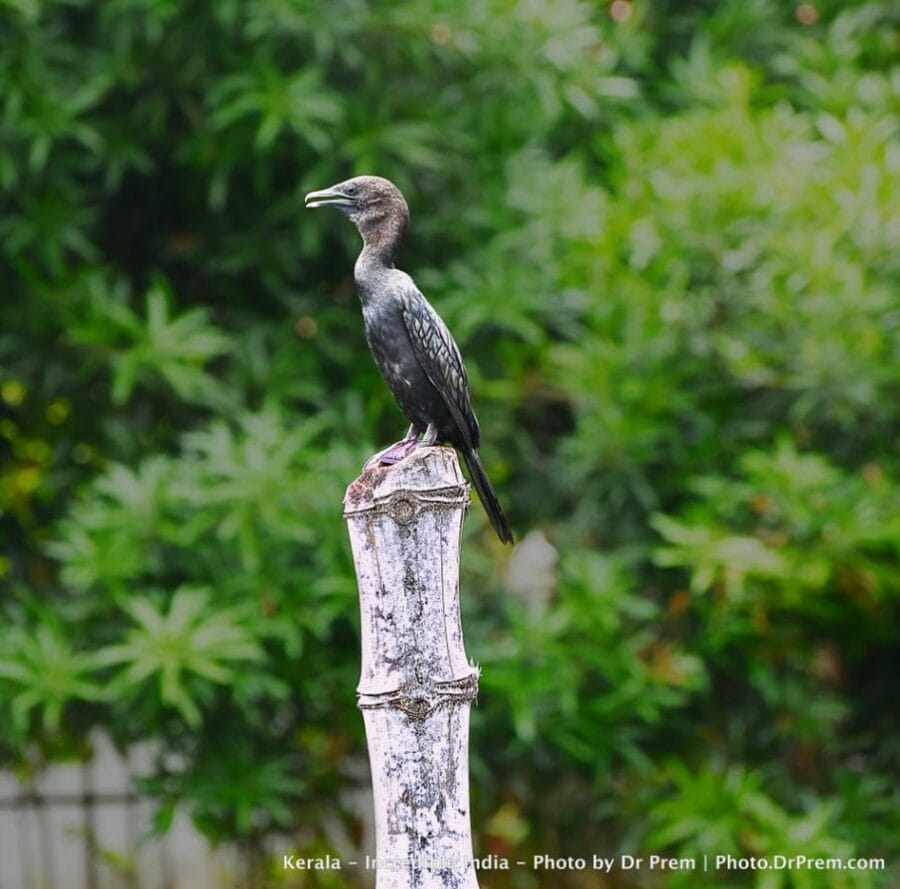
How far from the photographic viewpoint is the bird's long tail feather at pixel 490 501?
279 cm

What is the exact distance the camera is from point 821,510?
4.64 meters

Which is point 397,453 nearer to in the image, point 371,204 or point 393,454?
point 393,454

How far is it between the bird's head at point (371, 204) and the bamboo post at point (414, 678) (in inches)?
21.7

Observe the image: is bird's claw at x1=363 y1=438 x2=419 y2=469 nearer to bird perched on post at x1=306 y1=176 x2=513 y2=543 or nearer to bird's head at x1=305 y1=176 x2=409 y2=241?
bird perched on post at x1=306 y1=176 x2=513 y2=543

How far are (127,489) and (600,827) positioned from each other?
237cm

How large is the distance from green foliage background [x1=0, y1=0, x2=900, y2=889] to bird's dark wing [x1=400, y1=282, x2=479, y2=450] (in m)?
1.55

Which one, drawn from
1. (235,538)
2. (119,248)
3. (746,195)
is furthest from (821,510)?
(119,248)

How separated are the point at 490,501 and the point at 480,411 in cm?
233

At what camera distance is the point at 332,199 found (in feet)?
8.79

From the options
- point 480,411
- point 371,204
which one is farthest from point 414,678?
point 480,411

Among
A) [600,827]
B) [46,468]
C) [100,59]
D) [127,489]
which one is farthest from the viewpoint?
[600,827]

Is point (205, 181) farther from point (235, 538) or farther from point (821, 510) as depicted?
point (821, 510)

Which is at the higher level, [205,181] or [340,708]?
[205,181]

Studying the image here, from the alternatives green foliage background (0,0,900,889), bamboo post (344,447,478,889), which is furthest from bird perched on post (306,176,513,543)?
green foliage background (0,0,900,889)
